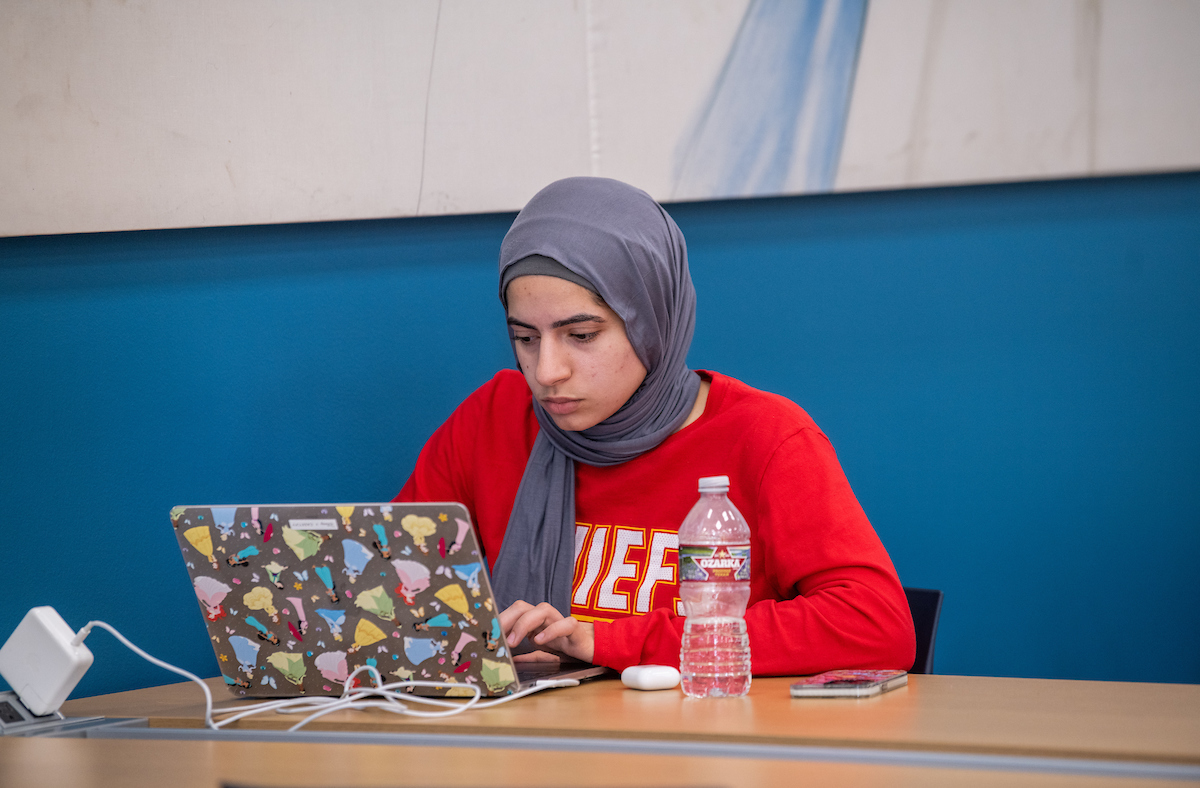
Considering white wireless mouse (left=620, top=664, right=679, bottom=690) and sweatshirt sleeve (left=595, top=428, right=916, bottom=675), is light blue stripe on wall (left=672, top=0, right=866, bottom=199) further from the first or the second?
white wireless mouse (left=620, top=664, right=679, bottom=690)

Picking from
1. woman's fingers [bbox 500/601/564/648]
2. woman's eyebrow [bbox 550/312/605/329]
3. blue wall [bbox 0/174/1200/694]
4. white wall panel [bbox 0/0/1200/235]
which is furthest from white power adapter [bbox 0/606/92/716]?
white wall panel [bbox 0/0/1200/235]

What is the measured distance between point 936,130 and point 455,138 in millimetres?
904

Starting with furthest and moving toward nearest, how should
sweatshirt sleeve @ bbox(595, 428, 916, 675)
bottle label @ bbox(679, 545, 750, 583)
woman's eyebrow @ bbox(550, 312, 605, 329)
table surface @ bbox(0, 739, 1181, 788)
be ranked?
woman's eyebrow @ bbox(550, 312, 605, 329)
sweatshirt sleeve @ bbox(595, 428, 916, 675)
bottle label @ bbox(679, 545, 750, 583)
table surface @ bbox(0, 739, 1181, 788)

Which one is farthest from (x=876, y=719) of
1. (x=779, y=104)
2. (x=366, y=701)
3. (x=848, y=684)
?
(x=779, y=104)

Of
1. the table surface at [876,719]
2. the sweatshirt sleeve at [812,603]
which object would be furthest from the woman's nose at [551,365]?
the table surface at [876,719]

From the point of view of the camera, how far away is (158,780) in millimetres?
839

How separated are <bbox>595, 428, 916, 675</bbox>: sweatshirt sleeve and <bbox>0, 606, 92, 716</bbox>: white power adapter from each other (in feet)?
2.01

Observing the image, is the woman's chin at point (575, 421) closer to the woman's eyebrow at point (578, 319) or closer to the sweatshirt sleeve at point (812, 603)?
the woman's eyebrow at point (578, 319)

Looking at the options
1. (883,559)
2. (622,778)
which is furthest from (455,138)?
(622,778)

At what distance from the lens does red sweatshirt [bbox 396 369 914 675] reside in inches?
48.8

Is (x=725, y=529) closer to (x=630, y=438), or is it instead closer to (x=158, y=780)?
(x=630, y=438)

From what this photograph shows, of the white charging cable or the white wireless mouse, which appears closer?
the white charging cable

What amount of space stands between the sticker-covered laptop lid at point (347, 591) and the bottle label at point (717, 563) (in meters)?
0.24

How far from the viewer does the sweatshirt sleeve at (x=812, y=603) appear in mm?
1228
